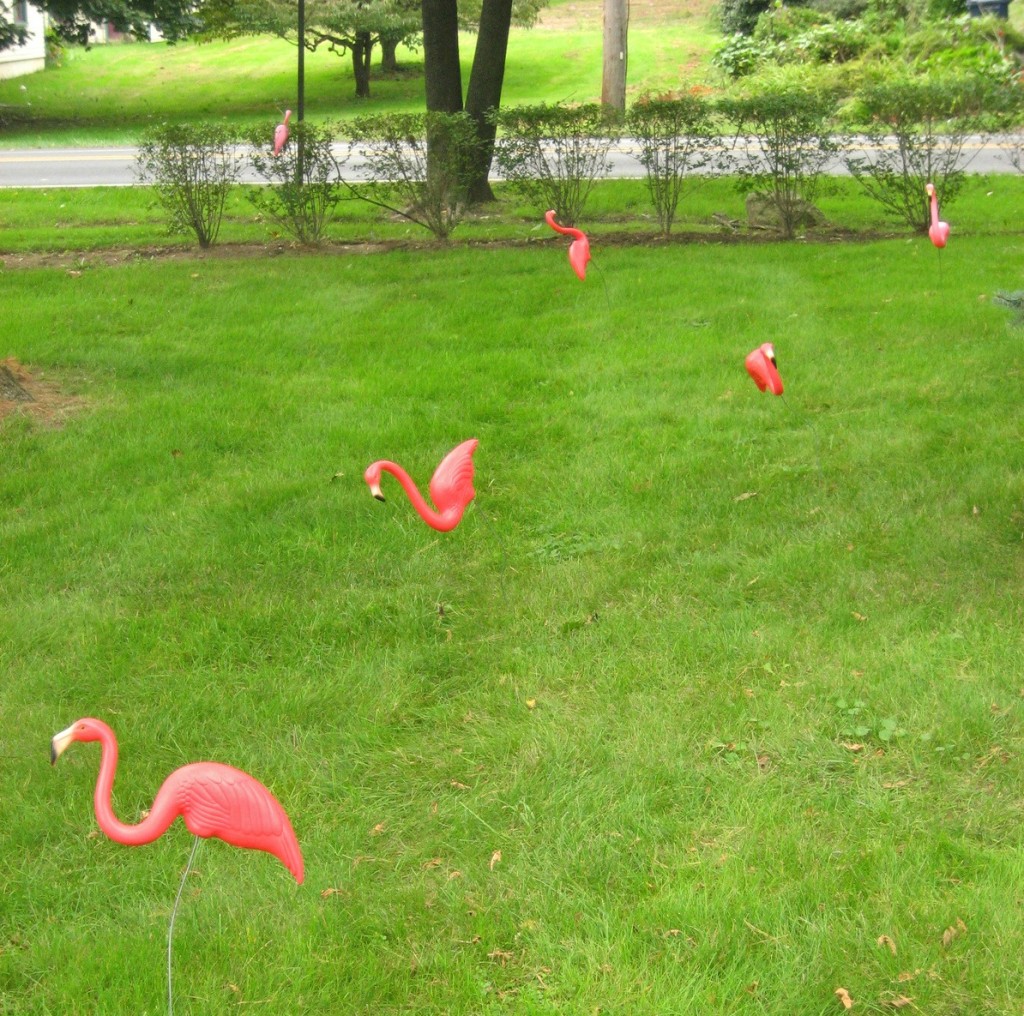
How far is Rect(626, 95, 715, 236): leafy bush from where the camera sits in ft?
40.5

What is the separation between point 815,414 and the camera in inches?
292

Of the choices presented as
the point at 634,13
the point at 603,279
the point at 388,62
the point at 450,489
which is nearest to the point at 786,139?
Result: the point at 603,279

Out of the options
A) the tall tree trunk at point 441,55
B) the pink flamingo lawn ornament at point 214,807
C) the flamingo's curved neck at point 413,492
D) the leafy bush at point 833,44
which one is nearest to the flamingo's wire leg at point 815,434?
the flamingo's curved neck at point 413,492

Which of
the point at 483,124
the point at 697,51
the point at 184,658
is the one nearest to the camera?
the point at 184,658

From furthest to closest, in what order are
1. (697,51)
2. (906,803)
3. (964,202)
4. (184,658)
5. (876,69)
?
(697,51) < (876,69) < (964,202) < (184,658) < (906,803)

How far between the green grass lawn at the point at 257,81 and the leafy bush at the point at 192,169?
36.4 ft

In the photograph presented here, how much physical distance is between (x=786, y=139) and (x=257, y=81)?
21975 millimetres

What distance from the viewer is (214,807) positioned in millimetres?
2875

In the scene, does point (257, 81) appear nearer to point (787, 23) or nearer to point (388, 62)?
point (388, 62)

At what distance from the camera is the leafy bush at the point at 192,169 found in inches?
474

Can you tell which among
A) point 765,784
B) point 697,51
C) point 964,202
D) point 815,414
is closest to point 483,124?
point 964,202

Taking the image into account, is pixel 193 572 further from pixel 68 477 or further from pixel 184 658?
pixel 68 477

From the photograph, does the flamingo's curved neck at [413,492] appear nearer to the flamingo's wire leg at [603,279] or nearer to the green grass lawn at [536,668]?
the green grass lawn at [536,668]

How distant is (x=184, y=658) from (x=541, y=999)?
7.81 ft
